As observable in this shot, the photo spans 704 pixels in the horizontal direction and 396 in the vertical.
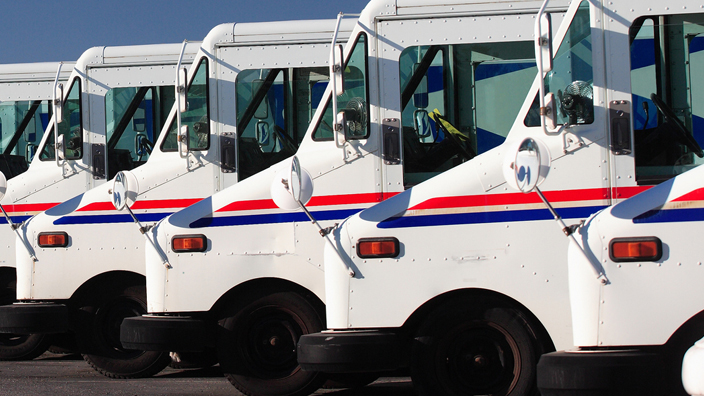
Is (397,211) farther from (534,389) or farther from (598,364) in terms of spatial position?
(598,364)

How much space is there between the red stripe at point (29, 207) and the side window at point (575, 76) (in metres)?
5.46

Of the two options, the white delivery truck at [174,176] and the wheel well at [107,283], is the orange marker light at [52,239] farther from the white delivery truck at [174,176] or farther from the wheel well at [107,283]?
the wheel well at [107,283]

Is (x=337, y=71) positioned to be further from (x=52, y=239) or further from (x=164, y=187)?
(x=52, y=239)

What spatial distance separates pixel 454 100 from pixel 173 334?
2699mm

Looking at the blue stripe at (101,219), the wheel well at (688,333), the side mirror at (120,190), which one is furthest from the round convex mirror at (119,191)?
the wheel well at (688,333)

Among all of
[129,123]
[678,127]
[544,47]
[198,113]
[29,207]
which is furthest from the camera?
[29,207]

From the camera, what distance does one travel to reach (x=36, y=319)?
8.33 m

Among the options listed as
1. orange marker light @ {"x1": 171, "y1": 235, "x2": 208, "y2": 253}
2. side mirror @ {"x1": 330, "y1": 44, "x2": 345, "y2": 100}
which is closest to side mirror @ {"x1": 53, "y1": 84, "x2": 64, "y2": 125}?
orange marker light @ {"x1": 171, "y1": 235, "x2": 208, "y2": 253}

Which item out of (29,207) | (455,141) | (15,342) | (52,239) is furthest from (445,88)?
(15,342)

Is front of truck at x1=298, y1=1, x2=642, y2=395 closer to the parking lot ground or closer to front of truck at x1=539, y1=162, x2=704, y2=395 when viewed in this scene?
front of truck at x1=539, y1=162, x2=704, y2=395

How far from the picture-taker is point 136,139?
9164 mm

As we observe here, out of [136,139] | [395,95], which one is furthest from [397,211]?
[136,139]

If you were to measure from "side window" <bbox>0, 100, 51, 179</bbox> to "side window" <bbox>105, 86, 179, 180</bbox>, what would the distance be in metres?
1.49

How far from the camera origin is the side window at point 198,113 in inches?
316
